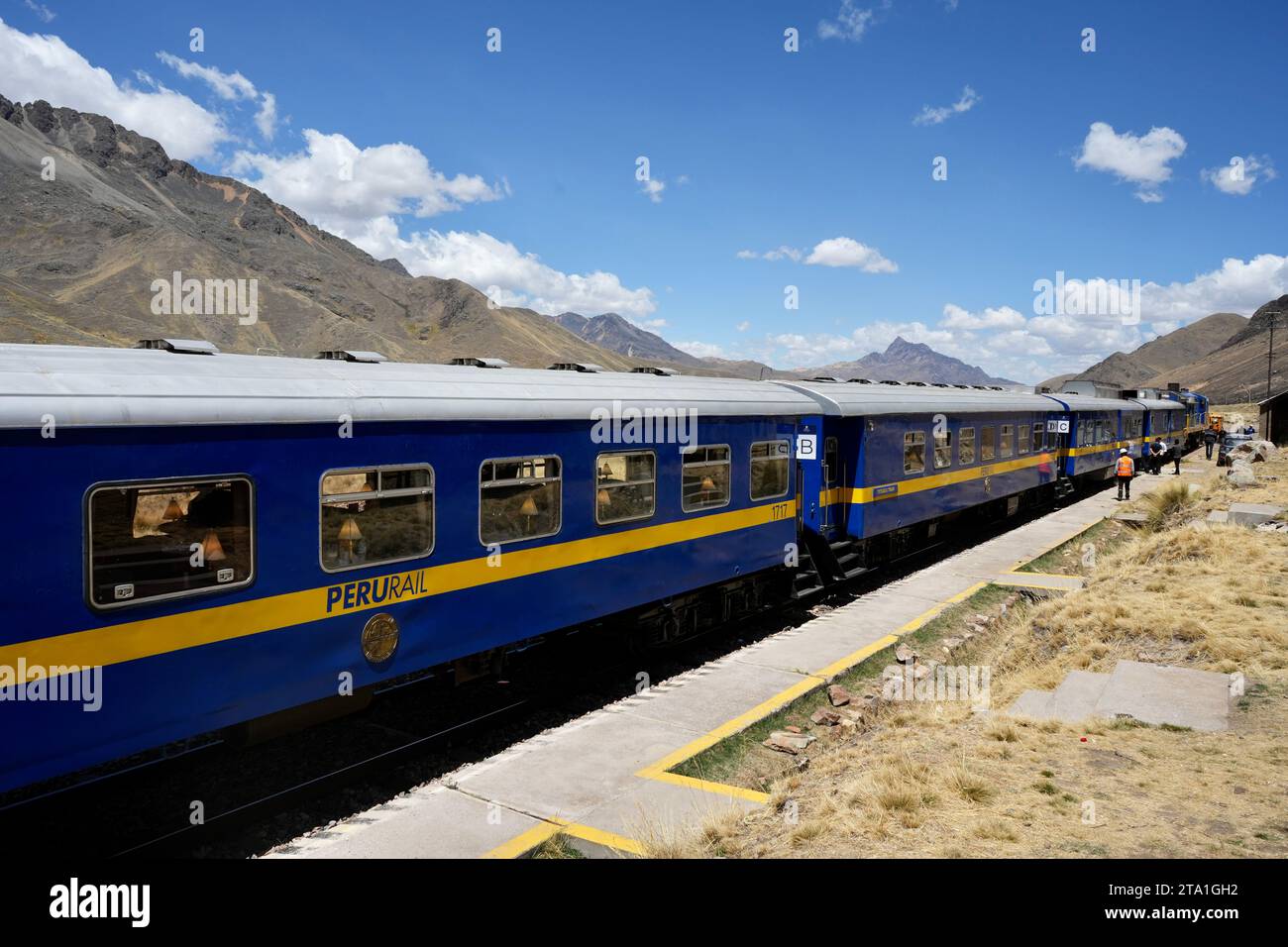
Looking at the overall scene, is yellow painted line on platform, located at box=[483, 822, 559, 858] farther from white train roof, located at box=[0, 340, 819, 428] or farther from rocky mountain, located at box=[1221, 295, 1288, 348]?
rocky mountain, located at box=[1221, 295, 1288, 348]

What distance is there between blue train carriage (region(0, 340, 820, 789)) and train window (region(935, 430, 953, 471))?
8843 mm

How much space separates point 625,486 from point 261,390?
13.6ft

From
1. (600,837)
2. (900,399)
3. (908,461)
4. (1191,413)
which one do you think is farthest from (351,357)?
(1191,413)

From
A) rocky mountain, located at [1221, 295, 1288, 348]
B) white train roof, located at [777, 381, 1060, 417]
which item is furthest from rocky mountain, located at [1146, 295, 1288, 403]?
white train roof, located at [777, 381, 1060, 417]

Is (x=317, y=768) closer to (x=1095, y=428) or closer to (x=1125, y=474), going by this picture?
(x=1125, y=474)

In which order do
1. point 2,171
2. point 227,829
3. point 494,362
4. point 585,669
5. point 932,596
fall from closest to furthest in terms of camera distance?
point 227,829
point 494,362
point 585,669
point 932,596
point 2,171

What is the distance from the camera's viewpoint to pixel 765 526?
480 inches

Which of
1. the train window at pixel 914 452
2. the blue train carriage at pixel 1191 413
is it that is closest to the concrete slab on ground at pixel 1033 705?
the train window at pixel 914 452

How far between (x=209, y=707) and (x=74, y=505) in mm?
1541

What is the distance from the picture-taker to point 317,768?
7.40 meters
